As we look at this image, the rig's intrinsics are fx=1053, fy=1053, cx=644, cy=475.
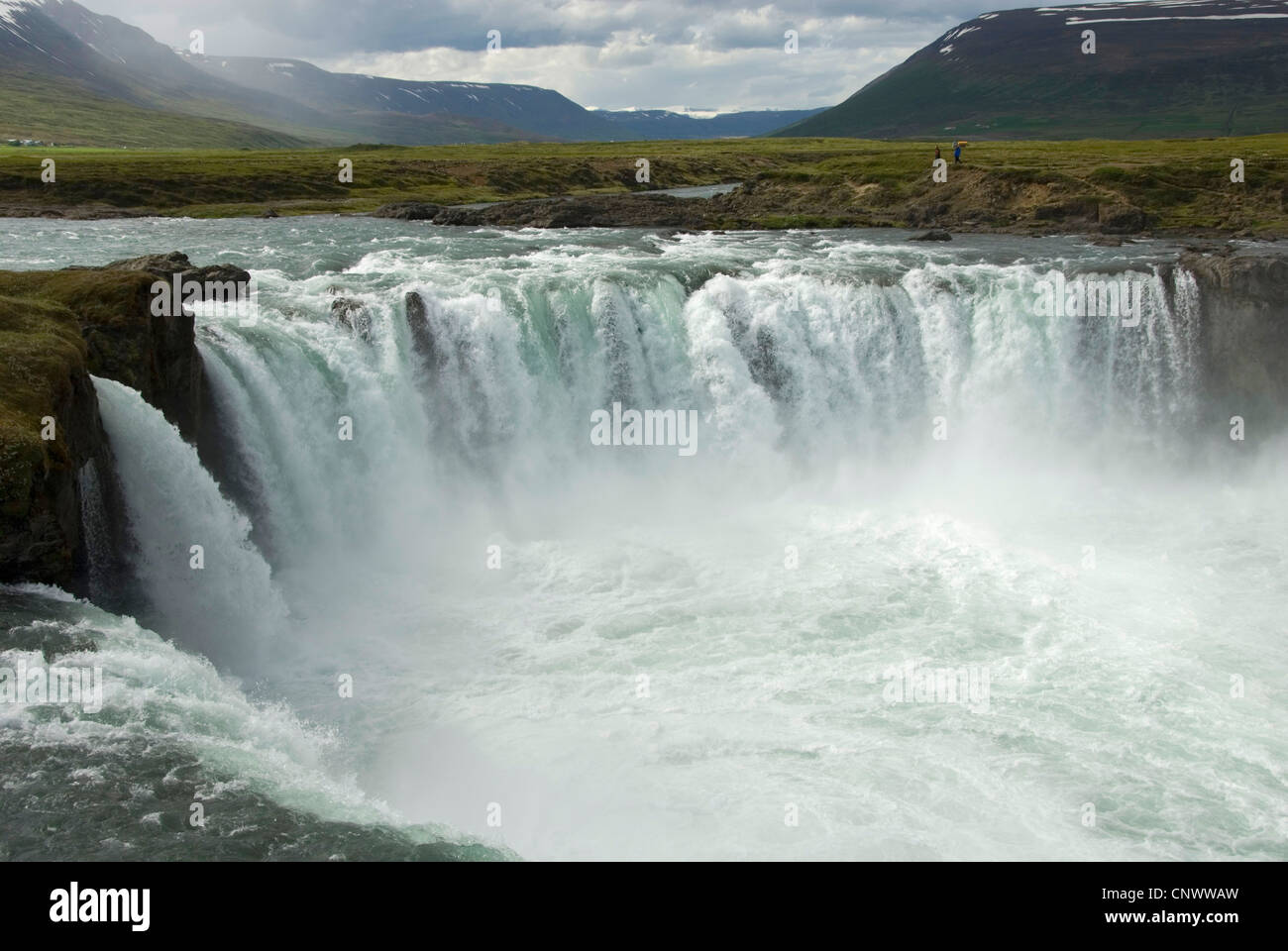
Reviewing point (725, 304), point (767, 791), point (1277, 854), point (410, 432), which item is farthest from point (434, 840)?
point (725, 304)

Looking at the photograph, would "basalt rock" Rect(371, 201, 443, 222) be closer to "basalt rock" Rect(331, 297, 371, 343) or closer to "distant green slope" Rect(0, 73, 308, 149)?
"basalt rock" Rect(331, 297, 371, 343)

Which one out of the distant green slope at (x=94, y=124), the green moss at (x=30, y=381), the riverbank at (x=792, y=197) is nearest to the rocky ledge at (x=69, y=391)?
the green moss at (x=30, y=381)

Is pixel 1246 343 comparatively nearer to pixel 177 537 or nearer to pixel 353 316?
pixel 353 316

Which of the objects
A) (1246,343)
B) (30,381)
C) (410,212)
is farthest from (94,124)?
(1246,343)

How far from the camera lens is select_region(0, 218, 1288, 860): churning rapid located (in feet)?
48.4

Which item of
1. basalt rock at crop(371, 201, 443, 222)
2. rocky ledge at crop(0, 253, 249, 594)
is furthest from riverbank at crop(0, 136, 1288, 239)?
rocky ledge at crop(0, 253, 249, 594)

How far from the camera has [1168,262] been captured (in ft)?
112

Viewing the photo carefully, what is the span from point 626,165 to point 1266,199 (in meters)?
47.4

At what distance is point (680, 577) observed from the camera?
2427 centimetres

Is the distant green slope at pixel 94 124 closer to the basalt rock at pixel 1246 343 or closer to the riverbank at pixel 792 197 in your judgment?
the riverbank at pixel 792 197

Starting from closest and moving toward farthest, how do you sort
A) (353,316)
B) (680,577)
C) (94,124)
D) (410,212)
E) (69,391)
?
(69,391)
(680,577)
(353,316)
(410,212)
(94,124)

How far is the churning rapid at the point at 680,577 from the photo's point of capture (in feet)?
48.4

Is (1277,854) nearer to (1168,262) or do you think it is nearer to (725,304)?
(725,304)

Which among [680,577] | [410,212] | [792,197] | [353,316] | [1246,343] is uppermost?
[792,197]
